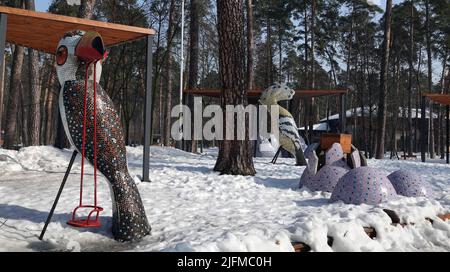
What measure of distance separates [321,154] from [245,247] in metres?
4.25

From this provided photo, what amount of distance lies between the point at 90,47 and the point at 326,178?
14.3 feet

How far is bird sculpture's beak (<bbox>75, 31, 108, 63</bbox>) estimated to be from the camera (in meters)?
3.67

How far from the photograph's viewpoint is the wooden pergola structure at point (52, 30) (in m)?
5.31

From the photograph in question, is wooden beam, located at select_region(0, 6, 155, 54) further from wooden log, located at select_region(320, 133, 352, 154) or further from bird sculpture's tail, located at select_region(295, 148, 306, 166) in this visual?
bird sculpture's tail, located at select_region(295, 148, 306, 166)

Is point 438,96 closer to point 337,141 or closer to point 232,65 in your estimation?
point 337,141

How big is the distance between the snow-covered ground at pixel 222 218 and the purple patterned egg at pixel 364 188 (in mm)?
191

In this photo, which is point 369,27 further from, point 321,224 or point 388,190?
point 321,224

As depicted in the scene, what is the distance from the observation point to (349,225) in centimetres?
392

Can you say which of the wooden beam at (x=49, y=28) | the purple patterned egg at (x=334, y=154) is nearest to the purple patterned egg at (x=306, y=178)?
the purple patterned egg at (x=334, y=154)

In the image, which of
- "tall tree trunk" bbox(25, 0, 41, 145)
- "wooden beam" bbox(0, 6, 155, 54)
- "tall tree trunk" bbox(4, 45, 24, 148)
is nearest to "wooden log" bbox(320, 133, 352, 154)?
"wooden beam" bbox(0, 6, 155, 54)

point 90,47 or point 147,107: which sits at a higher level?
point 90,47

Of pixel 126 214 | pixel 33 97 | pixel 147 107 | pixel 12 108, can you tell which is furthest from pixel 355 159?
pixel 33 97

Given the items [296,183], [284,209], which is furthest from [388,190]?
[296,183]

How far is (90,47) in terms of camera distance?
367 cm
